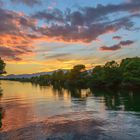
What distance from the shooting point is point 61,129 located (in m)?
34.2

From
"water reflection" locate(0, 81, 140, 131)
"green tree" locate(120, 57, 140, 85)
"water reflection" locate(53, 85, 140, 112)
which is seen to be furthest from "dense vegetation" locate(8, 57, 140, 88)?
"water reflection" locate(0, 81, 140, 131)

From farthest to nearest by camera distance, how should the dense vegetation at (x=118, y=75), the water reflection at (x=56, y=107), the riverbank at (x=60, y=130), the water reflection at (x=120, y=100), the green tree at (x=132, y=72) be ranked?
the dense vegetation at (x=118, y=75) < the green tree at (x=132, y=72) < the water reflection at (x=120, y=100) < the water reflection at (x=56, y=107) < the riverbank at (x=60, y=130)

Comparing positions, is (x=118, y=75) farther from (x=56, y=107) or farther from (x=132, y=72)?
(x=56, y=107)

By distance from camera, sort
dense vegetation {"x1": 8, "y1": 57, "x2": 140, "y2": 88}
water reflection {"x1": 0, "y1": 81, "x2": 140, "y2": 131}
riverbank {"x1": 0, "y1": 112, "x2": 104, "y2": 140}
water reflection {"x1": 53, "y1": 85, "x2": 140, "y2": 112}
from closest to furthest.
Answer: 1. riverbank {"x1": 0, "y1": 112, "x2": 104, "y2": 140}
2. water reflection {"x1": 0, "y1": 81, "x2": 140, "y2": 131}
3. water reflection {"x1": 53, "y1": 85, "x2": 140, "y2": 112}
4. dense vegetation {"x1": 8, "y1": 57, "x2": 140, "y2": 88}

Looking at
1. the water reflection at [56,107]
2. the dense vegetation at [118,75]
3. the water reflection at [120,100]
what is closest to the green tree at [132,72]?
the dense vegetation at [118,75]

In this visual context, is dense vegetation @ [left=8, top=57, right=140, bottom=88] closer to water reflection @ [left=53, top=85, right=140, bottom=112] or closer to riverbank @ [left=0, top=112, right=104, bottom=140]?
water reflection @ [left=53, top=85, right=140, bottom=112]

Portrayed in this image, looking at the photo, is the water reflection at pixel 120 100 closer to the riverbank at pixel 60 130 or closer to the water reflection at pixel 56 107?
the water reflection at pixel 56 107

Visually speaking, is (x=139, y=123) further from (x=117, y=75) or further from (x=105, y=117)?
(x=117, y=75)

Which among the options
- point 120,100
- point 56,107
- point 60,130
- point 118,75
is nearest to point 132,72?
point 118,75

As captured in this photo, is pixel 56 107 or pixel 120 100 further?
pixel 120 100

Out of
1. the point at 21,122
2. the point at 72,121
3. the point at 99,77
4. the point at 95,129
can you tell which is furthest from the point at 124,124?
the point at 99,77

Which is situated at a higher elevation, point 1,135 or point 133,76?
point 133,76

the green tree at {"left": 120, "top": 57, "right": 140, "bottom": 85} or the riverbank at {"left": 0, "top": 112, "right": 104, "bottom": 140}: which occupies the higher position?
the green tree at {"left": 120, "top": 57, "right": 140, "bottom": 85}

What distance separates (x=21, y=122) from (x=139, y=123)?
15.8 m
